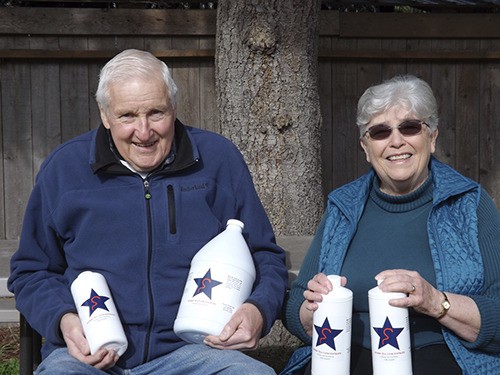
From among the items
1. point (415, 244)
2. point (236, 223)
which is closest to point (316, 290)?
point (236, 223)

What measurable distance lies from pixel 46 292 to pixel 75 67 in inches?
127

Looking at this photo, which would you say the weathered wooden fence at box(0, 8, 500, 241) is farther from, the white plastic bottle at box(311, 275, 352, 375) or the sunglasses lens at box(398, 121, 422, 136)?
the white plastic bottle at box(311, 275, 352, 375)

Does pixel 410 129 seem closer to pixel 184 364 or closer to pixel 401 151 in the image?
pixel 401 151

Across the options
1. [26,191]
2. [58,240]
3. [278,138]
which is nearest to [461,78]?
[278,138]

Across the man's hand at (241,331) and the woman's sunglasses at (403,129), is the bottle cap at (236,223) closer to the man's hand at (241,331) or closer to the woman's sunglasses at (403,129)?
the man's hand at (241,331)

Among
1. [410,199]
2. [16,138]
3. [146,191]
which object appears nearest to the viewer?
[146,191]

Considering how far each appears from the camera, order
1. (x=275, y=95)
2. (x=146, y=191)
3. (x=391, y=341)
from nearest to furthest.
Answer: (x=391, y=341) < (x=146, y=191) < (x=275, y=95)

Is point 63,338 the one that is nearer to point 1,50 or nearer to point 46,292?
point 46,292

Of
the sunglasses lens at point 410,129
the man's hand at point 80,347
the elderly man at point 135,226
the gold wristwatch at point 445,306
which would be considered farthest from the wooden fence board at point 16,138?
the gold wristwatch at point 445,306

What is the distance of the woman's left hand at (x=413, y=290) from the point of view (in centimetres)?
255

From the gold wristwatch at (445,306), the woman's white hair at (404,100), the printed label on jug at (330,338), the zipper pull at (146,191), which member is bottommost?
the printed label on jug at (330,338)

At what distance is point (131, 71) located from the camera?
284cm

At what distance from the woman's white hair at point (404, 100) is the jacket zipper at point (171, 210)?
73 centimetres

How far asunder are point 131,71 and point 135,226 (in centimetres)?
52
